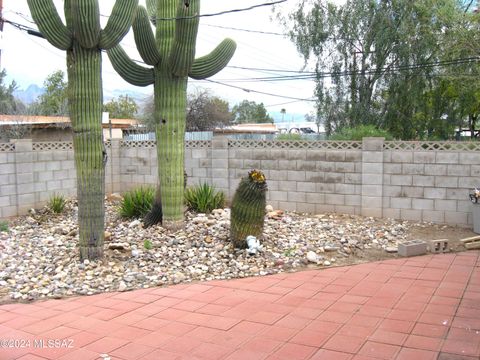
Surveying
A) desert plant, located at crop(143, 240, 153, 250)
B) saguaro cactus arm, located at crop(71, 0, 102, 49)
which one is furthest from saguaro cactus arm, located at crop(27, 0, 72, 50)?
desert plant, located at crop(143, 240, 153, 250)

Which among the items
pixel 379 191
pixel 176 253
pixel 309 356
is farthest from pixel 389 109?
pixel 309 356

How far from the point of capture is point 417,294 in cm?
502

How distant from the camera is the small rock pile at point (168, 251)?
18.7 ft

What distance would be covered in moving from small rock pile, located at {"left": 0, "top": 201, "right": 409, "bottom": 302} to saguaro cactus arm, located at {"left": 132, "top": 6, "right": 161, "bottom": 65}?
108 inches

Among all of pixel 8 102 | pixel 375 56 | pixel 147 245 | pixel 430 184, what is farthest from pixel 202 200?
pixel 8 102

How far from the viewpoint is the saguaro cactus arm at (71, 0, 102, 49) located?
5645 millimetres

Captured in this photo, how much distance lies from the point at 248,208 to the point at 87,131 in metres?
2.35

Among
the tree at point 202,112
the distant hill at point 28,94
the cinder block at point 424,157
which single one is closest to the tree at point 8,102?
the distant hill at point 28,94

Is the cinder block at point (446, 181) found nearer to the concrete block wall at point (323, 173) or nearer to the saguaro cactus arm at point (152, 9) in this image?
the concrete block wall at point (323, 173)

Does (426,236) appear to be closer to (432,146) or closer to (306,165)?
(432,146)

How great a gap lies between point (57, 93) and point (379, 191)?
2687cm

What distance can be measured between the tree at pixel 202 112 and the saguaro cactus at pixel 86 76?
19.7 meters

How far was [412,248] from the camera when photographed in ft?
21.9

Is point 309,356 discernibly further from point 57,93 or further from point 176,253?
point 57,93
